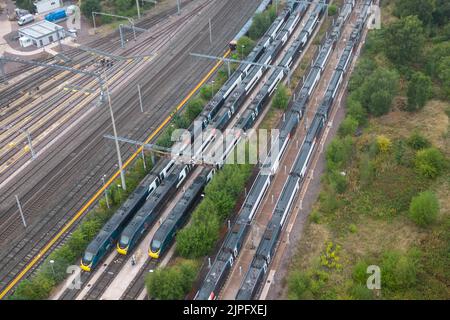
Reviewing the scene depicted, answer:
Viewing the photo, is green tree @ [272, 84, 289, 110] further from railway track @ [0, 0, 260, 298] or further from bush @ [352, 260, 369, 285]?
bush @ [352, 260, 369, 285]

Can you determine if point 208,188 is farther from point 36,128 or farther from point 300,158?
point 36,128

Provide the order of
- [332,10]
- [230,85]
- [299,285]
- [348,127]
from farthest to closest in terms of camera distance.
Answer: [332,10], [230,85], [348,127], [299,285]

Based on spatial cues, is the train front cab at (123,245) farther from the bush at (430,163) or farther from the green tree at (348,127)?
the bush at (430,163)

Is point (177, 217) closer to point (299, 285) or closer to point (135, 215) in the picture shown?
point (135, 215)

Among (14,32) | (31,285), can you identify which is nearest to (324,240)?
(31,285)

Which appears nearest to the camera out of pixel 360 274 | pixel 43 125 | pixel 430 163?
pixel 360 274

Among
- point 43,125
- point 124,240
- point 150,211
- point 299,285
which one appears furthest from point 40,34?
point 299,285
